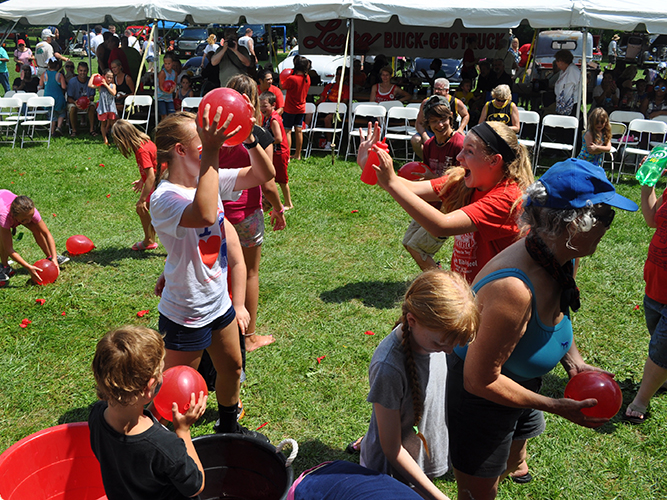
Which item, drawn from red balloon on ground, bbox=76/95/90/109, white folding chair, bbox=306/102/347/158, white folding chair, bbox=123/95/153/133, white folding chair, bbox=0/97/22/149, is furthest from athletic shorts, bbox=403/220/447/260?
red balloon on ground, bbox=76/95/90/109

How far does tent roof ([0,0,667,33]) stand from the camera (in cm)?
952

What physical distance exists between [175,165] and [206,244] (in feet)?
1.30

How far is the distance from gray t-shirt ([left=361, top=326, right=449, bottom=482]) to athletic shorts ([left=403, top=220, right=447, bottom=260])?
3.03 meters

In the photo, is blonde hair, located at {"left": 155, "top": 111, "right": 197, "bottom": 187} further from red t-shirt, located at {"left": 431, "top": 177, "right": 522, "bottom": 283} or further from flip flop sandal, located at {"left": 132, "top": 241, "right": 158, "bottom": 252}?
flip flop sandal, located at {"left": 132, "top": 241, "right": 158, "bottom": 252}

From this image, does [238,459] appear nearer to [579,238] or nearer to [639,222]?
[579,238]

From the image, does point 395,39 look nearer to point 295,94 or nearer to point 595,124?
point 295,94

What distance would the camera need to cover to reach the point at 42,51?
16844 millimetres

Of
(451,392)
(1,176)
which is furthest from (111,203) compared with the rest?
(451,392)

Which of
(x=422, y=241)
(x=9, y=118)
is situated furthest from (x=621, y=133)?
(x=9, y=118)

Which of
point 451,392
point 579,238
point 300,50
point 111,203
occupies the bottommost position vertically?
point 111,203

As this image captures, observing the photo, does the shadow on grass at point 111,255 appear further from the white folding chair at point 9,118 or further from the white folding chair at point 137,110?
the white folding chair at point 9,118

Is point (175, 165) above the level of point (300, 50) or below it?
below

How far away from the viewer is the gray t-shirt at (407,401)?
6.67 ft

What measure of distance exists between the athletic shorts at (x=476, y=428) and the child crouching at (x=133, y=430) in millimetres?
1046
